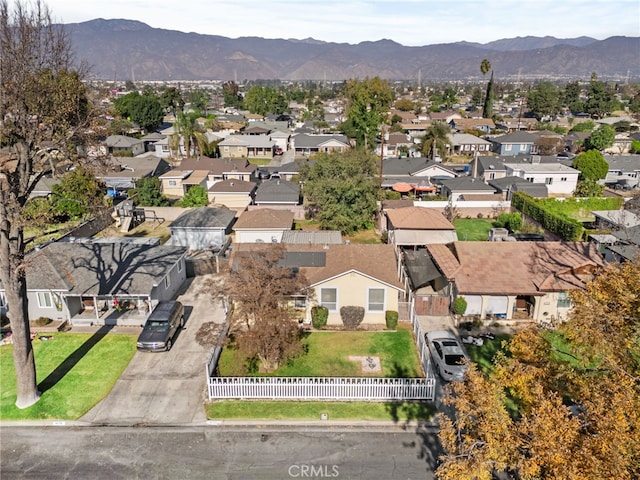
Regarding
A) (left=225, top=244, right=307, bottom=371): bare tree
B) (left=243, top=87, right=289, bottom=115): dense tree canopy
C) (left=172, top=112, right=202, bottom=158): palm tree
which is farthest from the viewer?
(left=243, top=87, right=289, bottom=115): dense tree canopy

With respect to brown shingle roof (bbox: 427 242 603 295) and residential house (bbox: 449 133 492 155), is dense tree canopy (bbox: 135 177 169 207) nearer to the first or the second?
brown shingle roof (bbox: 427 242 603 295)

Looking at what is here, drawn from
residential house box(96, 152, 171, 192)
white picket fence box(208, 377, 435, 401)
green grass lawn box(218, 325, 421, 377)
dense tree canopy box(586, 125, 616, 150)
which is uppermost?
dense tree canopy box(586, 125, 616, 150)


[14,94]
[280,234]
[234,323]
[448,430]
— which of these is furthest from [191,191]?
[448,430]

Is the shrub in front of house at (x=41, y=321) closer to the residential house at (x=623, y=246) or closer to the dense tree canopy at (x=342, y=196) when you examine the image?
the dense tree canopy at (x=342, y=196)

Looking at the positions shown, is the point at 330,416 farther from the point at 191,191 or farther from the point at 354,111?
the point at 354,111

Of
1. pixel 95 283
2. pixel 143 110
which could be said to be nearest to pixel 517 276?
pixel 95 283

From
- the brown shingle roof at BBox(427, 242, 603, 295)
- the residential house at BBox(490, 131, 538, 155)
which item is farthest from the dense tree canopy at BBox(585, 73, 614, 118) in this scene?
the brown shingle roof at BBox(427, 242, 603, 295)
